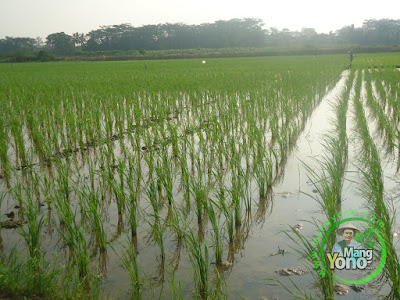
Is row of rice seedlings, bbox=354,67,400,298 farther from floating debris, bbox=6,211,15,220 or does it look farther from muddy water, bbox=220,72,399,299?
floating debris, bbox=6,211,15,220


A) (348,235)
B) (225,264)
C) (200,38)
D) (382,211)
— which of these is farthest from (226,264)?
(200,38)

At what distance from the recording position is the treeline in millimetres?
58031

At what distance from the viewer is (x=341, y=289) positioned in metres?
1.89

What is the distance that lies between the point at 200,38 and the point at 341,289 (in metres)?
62.5

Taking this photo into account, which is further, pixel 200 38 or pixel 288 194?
pixel 200 38

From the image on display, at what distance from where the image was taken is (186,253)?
231cm

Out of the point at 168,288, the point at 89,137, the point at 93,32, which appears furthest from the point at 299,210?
the point at 93,32

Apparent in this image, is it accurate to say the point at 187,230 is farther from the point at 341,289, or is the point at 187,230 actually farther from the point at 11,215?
the point at 11,215

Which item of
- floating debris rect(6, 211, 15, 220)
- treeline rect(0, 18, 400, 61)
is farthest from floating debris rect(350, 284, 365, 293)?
treeline rect(0, 18, 400, 61)

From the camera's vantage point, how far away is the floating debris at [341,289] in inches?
73.5

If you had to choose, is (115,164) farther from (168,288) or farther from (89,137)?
(168,288)

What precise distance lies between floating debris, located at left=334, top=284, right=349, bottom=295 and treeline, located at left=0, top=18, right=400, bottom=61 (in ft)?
194

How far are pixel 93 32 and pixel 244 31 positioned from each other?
23.6 metres

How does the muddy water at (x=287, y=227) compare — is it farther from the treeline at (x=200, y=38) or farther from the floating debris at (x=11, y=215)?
the treeline at (x=200, y=38)
